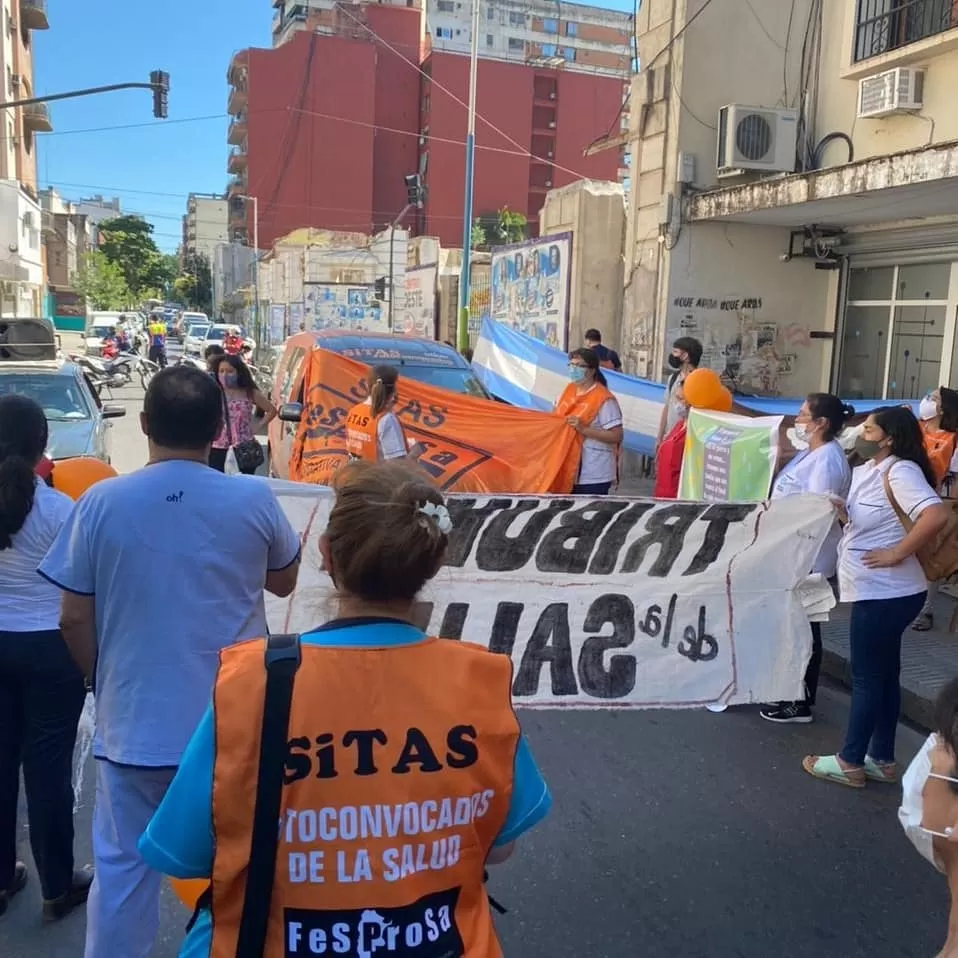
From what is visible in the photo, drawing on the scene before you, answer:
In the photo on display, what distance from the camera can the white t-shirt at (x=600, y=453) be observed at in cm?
760

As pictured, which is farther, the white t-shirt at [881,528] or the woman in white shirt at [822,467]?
the woman in white shirt at [822,467]

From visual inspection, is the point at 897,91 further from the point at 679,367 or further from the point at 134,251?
the point at 134,251

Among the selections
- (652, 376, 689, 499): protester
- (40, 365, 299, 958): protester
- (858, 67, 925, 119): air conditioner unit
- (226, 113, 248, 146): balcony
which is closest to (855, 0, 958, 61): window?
(858, 67, 925, 119): air conditioner unit

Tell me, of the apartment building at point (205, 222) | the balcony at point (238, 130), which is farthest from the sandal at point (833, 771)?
the apartment building at point (205, 222)

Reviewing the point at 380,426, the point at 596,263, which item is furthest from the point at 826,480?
the point at 596,263

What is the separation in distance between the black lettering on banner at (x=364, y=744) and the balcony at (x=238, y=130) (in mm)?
66996

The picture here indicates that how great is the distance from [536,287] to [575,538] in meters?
11.8

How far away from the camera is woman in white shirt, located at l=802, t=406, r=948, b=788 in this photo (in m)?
4.28

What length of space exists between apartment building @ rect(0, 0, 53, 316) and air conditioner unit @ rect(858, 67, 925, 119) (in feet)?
107

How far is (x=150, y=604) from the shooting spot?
2539 millimetres

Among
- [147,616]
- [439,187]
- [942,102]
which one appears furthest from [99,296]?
Result: [147,616]

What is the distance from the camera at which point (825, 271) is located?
41.9ft

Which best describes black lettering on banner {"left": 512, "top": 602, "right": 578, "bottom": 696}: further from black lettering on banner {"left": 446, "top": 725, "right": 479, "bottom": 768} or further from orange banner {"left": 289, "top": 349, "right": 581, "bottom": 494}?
orange banner {"left": 289, "top": 349, "right": 581, "bottom": 494}

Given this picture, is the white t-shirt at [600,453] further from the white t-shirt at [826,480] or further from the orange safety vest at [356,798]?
the orange safety vest at [356,798]
